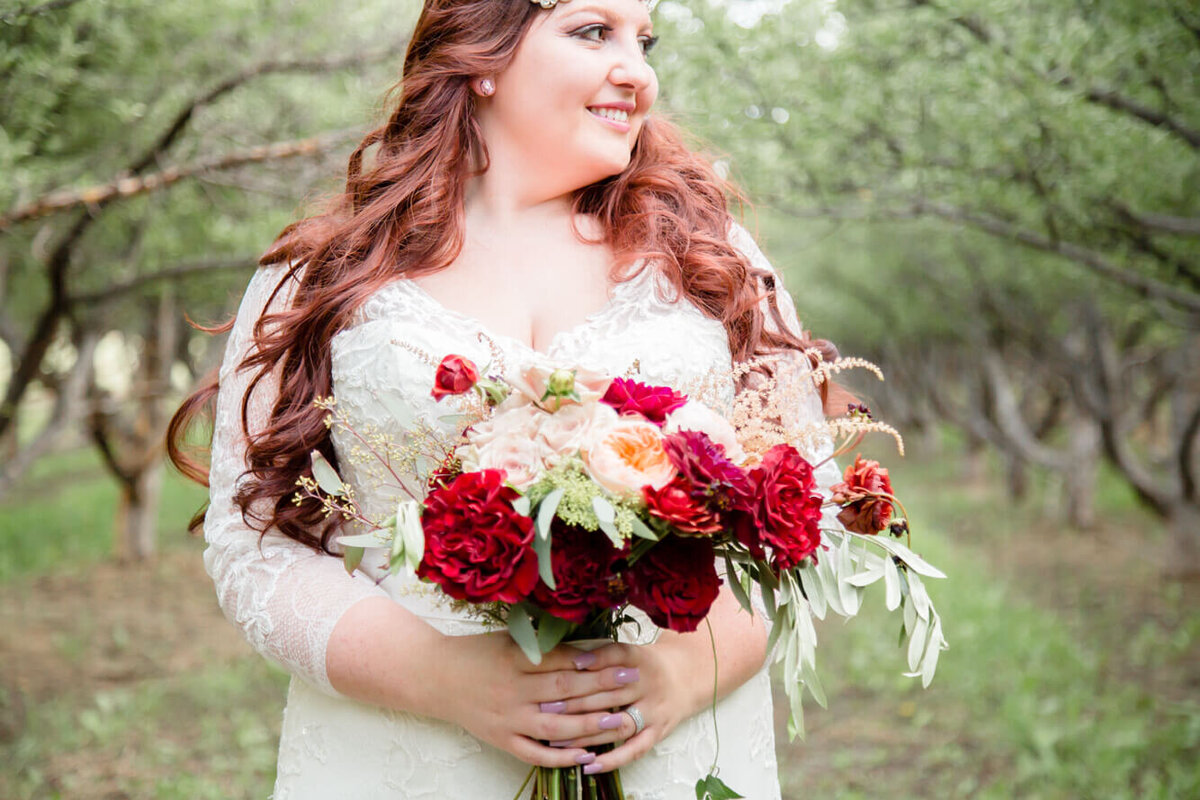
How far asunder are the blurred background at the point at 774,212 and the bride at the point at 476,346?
522 mm

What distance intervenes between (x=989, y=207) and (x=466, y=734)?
17.7 feet

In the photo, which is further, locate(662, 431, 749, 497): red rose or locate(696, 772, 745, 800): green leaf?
locate(696, 772, 745, 800): green leaf

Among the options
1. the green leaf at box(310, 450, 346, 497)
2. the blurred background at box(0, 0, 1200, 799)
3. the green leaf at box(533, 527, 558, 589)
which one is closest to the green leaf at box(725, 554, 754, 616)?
the green leaf at box(533, 527, 558, 589)

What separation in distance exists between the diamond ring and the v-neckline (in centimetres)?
71

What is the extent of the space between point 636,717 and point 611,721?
8 cm

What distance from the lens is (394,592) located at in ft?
7.30

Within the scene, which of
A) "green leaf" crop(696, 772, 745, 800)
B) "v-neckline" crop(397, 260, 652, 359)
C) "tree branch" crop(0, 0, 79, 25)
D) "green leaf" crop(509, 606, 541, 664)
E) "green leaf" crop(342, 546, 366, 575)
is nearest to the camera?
"green leaf" crop(509, 606, 541, 664)

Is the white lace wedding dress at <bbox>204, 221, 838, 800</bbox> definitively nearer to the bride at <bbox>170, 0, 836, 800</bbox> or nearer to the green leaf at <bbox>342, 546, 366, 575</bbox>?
the bride at <bbox>170, 0, 836, 800</bbox>

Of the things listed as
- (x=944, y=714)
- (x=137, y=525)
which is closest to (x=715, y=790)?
(x=944, y=714)

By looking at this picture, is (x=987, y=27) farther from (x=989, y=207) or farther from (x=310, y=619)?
(x=310, y=619)

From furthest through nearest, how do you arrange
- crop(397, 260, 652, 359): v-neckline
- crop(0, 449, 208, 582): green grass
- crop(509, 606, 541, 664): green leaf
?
1. crop(0, 449, 208, 582): green grass
2. crop(397, 260, 652, 359): v-neckline
3. crop(509, 606, 541, 664): green leaf

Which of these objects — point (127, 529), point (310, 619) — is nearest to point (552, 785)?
point (310, 619)

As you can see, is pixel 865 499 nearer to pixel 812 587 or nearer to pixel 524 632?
pixel 812 587

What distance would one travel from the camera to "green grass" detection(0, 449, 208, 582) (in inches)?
412
